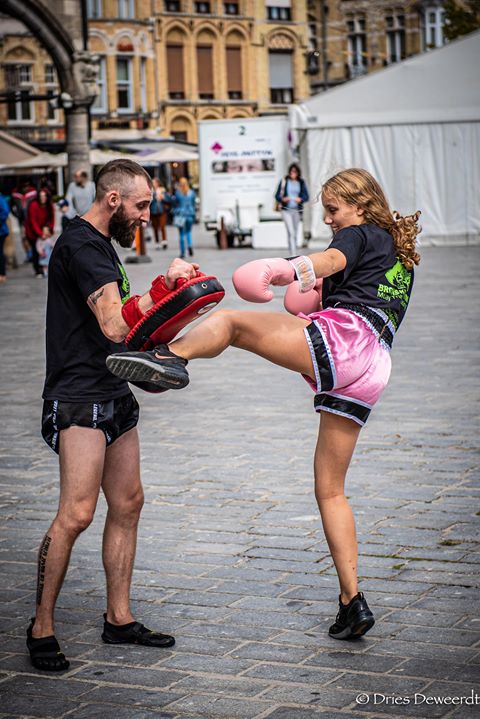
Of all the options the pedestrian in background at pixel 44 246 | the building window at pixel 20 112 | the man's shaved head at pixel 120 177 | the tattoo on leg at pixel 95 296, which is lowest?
the pedestrian in background at pixel 44 246

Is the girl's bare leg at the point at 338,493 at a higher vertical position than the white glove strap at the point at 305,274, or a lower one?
lower

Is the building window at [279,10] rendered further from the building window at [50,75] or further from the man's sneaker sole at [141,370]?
the man's sneaker sole at [141,370]

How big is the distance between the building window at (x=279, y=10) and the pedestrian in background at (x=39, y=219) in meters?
50.0

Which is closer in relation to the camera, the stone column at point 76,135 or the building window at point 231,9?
the stone column at point 76,135

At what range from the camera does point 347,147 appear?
2730 cm

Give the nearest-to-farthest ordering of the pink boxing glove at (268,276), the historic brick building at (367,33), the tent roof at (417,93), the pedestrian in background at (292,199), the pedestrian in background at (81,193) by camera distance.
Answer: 1. the pink boxing glove at (268,276)
2. the pedestrian in background at (81,193)
3. the pedestrian in background at (292,199)
4. the tent roof at (417,93)
5. the historic brick building at (367,33)

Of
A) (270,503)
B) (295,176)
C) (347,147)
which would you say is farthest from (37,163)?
(270,503)

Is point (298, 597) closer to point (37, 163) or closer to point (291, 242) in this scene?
point (291, 242)

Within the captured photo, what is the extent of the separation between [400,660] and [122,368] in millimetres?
1434

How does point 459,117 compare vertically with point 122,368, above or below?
above

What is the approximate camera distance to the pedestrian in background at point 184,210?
87.1 feet

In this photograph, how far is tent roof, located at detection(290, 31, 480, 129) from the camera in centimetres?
2627

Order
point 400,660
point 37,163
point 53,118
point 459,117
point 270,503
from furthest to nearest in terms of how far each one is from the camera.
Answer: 1. point 53,118
2. point 37,163
3. point 459,117
4. point 270,503
5. point 400,660

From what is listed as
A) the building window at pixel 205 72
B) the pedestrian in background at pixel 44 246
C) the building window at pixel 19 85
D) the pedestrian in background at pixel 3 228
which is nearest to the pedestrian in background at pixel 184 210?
the pedestrian in background at pixel 44 246
